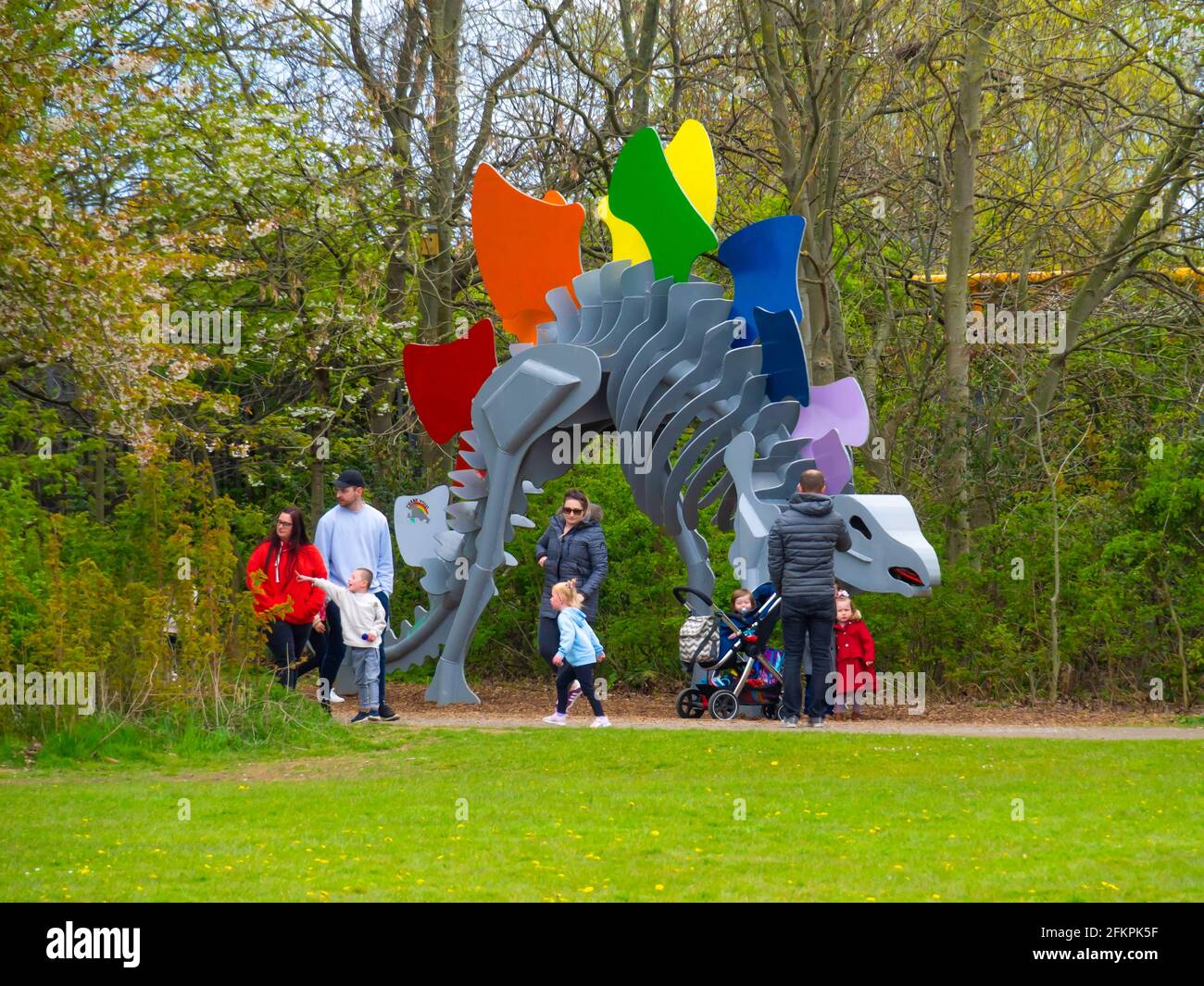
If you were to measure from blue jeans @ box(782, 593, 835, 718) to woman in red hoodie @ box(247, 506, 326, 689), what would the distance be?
362 centimetres

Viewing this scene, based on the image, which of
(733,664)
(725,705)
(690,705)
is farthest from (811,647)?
(690,705)

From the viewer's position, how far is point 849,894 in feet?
20.1

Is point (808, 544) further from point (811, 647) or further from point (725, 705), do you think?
point (725, 705)

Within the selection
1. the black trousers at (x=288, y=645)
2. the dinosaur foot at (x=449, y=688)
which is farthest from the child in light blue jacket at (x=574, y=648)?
the black trousers at (x=288, y=645)

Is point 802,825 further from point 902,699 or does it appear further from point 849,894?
point 902,699

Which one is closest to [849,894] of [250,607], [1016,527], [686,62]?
[250,607]

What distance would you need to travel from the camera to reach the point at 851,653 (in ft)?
42.4

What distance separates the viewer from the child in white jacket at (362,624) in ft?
39.5

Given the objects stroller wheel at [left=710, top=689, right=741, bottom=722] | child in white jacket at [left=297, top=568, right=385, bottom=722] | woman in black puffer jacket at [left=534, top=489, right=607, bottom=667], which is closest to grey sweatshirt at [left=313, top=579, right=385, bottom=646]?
child in white jacket at [left=297, top=568, right=385, bottom=722]

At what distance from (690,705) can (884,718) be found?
5.46ft

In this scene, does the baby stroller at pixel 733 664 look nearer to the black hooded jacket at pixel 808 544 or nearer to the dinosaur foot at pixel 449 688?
the black hooded jacket at pixel 808 544

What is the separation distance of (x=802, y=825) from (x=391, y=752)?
387cm

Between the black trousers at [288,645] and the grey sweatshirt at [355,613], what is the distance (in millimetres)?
299

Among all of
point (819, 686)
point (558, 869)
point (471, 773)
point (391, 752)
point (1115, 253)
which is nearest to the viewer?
point (558, 869)
